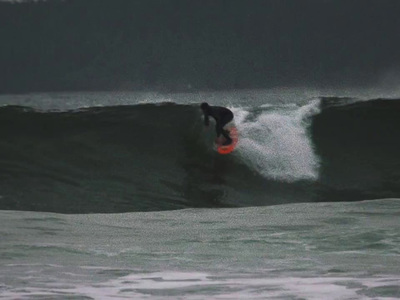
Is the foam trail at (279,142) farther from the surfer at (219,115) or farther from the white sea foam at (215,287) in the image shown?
the white sea foam at (215,287)

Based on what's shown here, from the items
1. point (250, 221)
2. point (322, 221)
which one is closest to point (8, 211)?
point (250, 221)

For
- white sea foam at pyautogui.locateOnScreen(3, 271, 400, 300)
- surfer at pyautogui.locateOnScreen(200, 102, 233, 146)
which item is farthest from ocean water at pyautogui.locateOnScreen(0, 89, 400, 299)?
surfer at pyautogui.locateOnScreen(200, 102, 233, 146)

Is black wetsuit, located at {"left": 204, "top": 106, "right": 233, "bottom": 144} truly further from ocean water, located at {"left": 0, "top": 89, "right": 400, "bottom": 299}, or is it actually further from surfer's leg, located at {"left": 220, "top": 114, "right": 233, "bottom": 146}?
ocean water, located at {"left": 0, "top": 89, "right": 400, "bottom": 299}

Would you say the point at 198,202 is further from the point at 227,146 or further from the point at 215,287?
the point at 215,287

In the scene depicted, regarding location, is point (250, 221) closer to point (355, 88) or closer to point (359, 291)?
point (359, 291)

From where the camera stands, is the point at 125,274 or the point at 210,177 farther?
the point at 210,177

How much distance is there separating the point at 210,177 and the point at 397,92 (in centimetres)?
758

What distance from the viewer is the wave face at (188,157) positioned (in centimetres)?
1092

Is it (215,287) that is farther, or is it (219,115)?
(219,115)

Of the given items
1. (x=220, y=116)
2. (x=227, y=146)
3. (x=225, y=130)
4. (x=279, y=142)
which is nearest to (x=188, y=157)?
(x=227, y=146)

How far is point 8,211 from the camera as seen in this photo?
941cm

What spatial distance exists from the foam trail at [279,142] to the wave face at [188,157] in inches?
0.6

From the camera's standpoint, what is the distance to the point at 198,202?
10508mm

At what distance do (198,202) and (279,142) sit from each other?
2.90 metres
